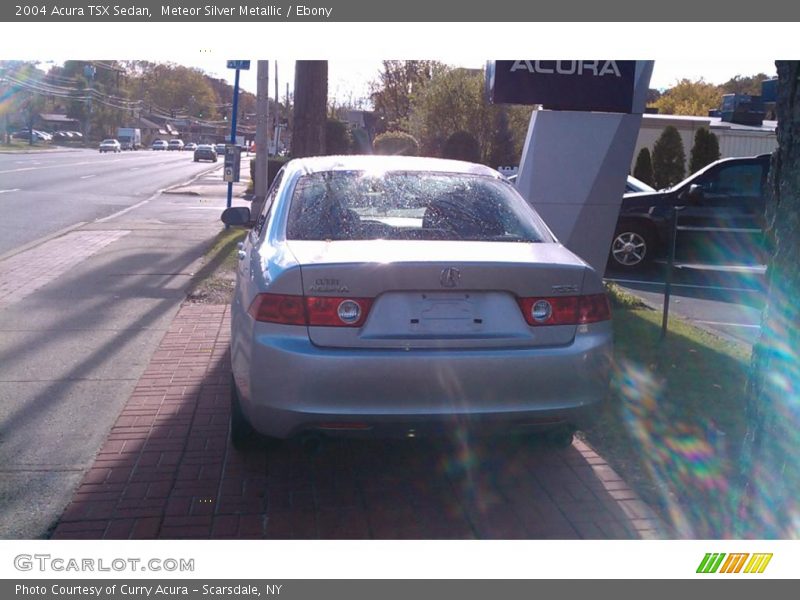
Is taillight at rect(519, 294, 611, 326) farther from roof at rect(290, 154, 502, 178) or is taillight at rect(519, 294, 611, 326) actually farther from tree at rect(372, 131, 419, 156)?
tree at rect(372, 131, 419, 156)

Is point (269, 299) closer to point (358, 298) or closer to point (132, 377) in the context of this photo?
point (358, 298)

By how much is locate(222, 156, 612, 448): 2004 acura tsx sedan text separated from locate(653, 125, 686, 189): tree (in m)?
21.0

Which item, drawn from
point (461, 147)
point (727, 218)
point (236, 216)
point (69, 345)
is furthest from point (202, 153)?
point (236, 216)

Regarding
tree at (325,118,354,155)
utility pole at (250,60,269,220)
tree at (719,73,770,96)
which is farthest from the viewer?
tree at (719,73,770,96)

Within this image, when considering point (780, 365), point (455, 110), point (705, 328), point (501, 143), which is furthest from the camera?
point (455, 110)

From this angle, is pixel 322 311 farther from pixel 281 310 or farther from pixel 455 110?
pixel 455 110

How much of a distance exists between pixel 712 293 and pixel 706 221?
198 centimetres

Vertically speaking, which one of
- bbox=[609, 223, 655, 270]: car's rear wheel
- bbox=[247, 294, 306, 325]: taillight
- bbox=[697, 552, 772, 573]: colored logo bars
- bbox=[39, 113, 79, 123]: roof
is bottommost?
bbox=[697, 552, 772, 573]: colored logo bars

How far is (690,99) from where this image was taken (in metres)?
46.2

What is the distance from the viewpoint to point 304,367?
389cm

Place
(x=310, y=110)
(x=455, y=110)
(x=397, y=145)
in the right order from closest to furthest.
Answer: (x=310, y=110) < (x=397, y=145) < (x=455, y=110)

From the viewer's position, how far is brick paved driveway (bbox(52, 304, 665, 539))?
4.02 m

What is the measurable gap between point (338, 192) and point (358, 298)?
121cm

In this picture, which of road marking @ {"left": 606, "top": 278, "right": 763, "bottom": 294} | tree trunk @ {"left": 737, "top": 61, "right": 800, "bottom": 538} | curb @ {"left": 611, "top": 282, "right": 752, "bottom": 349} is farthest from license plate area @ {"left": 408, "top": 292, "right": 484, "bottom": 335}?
road marking @ {"left": 606, "top": 278, "right": 763, "bottom": 294}
